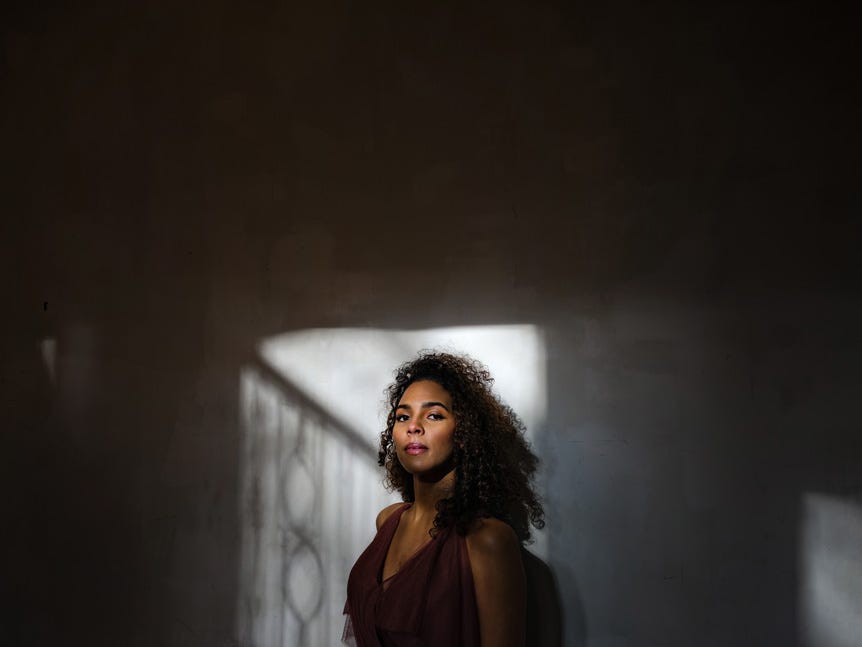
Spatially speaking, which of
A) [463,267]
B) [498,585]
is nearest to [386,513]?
[498,585]

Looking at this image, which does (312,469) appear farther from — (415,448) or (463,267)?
(463,267)

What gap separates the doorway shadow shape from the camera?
1741mm

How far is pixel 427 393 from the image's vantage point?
1589mm

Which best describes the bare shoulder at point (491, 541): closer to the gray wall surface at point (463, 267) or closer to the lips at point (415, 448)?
the lips at point (415, 448)

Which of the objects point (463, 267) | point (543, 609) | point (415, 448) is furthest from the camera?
point (463, 267)

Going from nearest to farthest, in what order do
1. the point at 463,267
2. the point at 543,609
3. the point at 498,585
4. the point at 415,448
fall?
the point at 498,585 → the point at 415,448 → the point at 543,609 → the point at 463,267

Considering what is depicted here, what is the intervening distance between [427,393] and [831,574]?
3.80 ft

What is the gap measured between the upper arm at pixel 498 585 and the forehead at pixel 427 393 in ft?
1.10

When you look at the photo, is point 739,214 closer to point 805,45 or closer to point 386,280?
point 805,45

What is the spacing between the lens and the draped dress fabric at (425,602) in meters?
1.43

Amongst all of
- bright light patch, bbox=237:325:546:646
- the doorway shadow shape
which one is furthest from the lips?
the doorway shadow shape

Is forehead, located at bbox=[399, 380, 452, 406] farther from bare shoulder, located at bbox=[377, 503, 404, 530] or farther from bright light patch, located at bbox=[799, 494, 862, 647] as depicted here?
bright light patch, located at bbox=[799, 494, 862, 647]

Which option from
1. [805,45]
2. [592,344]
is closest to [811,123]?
[805,45]

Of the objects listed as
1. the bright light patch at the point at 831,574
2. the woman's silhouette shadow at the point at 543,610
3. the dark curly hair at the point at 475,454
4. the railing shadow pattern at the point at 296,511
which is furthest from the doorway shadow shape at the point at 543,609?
the bright light patch at the point at 831,574
